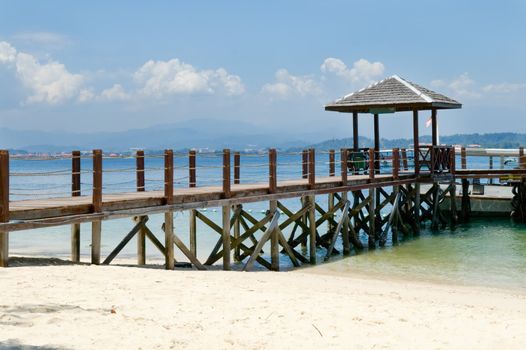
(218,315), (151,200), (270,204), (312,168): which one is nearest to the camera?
(218,315)

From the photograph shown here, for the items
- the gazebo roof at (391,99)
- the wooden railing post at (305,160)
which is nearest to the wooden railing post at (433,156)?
the gazebo roof at (391,99)

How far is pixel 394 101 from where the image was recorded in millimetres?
21750

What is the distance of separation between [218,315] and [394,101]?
14624 mm

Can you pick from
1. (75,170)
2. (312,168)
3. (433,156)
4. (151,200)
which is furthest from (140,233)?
(433,156)

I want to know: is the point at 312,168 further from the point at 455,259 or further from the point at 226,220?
the point at 455,259

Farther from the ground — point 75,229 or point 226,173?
point 226,173

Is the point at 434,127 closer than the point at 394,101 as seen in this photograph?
No

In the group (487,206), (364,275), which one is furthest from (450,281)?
(487,206)

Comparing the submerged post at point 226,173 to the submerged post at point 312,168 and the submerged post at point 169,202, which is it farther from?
the submerged post at point 312,168

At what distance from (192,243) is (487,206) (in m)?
15.3

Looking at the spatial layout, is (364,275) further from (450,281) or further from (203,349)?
(203,349)

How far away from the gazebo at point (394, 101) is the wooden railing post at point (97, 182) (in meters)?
11.8

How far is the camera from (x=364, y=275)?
15711 mm

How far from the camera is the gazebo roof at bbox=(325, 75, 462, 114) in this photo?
71.4 ft
